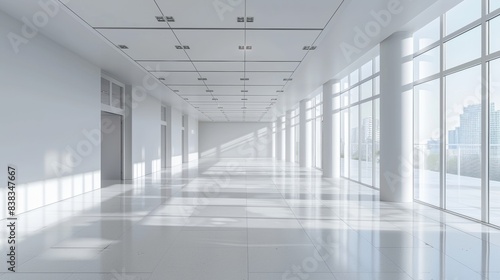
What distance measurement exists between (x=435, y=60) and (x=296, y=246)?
6813mm

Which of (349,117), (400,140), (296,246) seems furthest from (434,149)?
(349,117)

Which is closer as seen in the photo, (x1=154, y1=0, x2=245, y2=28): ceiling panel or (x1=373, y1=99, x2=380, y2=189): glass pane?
(x1=154, y1=0, x2=245, y2=28): ceiling panel

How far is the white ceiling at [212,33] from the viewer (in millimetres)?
7125

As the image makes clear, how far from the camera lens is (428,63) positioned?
9.95 metres

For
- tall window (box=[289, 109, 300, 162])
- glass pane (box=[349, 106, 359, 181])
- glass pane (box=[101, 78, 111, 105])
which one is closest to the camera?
glass pane (box=[101, 78, 111, 105])

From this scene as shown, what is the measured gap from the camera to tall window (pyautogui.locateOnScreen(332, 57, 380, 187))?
1353 centimetres

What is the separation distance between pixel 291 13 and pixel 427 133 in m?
5.30

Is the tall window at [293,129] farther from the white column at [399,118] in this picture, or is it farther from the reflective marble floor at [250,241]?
the reflective marble floor at [250,241]

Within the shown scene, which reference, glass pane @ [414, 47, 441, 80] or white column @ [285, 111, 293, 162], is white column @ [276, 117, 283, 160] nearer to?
white column @ [285, 111, 293, 162]

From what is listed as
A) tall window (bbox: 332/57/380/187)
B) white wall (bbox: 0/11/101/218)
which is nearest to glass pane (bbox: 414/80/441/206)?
tall window (bbox: 332/57/380/187)

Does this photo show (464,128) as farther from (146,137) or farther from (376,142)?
(146,137)

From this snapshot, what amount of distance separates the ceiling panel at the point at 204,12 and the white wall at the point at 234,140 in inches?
1263

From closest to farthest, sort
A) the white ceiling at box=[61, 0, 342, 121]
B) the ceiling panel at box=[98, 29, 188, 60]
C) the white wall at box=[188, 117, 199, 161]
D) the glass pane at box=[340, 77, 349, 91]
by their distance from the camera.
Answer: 1. the white ceiling at box=[61, 0, 342, 121]
2. the ceiling panel at box=[98, 29, 188, 60]
3. the glass pane at box=[340, 77, 349, 91]
4. the white wall at box=[188, 117, 199, 161]

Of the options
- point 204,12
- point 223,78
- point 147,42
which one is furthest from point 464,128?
point 223,78
